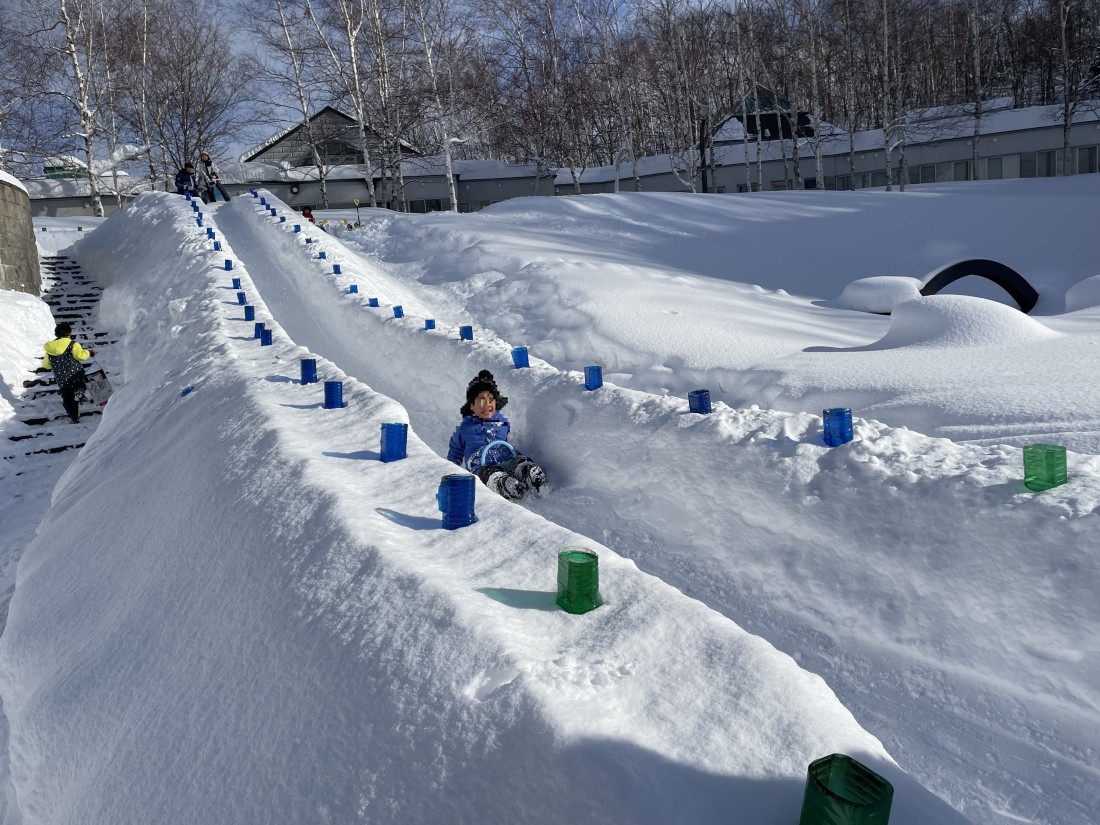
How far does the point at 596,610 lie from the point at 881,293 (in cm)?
782

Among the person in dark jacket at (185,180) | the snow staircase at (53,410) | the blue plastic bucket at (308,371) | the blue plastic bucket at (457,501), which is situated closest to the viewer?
the blue plastic bucket at (457,501)

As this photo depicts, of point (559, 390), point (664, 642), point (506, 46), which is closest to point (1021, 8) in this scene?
point (506, 46)

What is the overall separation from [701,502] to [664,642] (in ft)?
7.80

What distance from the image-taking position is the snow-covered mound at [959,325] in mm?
5711

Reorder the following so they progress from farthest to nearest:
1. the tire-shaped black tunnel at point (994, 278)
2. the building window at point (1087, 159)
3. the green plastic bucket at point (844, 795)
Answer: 1. the building window at point (1087, 159)
2. the tire-shaped black tunnel at point (994, 278)
3. the green plastic bucket at point (844, 795)

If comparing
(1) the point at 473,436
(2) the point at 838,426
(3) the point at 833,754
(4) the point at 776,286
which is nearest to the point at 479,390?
(1) the point at 473,436

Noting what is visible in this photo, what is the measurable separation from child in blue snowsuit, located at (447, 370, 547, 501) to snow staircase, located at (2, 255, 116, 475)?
4223mm

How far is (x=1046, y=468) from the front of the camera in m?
3.06

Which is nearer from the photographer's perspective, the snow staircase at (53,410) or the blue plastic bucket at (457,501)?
the blue plastic bucket at (457,501)

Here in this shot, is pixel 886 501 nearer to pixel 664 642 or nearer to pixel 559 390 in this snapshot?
pixel 664 642

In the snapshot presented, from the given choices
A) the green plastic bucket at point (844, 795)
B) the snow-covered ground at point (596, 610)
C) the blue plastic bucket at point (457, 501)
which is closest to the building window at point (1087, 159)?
the snow-covered ground at point (596, 610)

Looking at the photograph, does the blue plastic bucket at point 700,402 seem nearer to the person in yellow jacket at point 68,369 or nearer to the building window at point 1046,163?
the person in yellow jacket at point 68,369

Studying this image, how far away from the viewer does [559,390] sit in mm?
5586

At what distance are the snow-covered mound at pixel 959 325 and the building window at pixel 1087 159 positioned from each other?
23.0 metres
